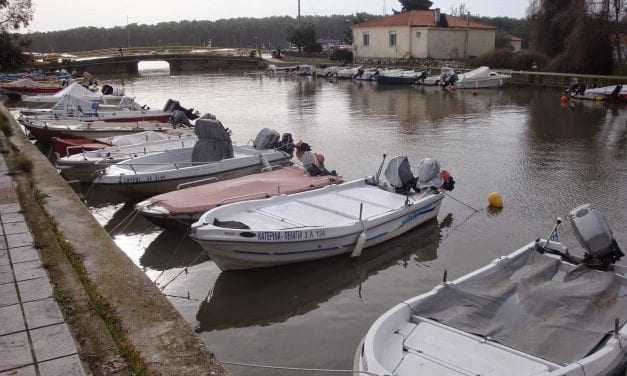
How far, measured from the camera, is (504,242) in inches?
525

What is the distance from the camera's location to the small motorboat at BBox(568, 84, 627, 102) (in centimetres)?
3938

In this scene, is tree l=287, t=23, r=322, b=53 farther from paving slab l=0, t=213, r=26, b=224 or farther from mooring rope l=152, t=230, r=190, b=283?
paving slab l=0, t=213, r=26, b=224

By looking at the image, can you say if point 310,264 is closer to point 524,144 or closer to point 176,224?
point 176,224

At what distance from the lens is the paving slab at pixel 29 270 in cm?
818

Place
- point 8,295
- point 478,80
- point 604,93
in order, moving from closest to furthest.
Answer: point 8,295 → point 604,93 → point 478,80

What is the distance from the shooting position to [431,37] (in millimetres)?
68750

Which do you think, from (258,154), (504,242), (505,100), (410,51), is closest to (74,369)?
(504,242)

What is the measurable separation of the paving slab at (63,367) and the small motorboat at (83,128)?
675 inches

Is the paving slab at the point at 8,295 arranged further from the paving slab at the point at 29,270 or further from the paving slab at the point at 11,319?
the paving slab at the point at 29,270

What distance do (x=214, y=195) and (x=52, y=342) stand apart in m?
6.96

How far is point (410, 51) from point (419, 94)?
25.2 metres

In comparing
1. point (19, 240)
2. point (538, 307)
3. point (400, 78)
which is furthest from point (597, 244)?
point (400, 78)

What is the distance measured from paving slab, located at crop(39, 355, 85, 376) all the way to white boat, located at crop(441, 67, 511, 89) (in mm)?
48619

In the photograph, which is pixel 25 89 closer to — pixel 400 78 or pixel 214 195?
pixel 400 78
